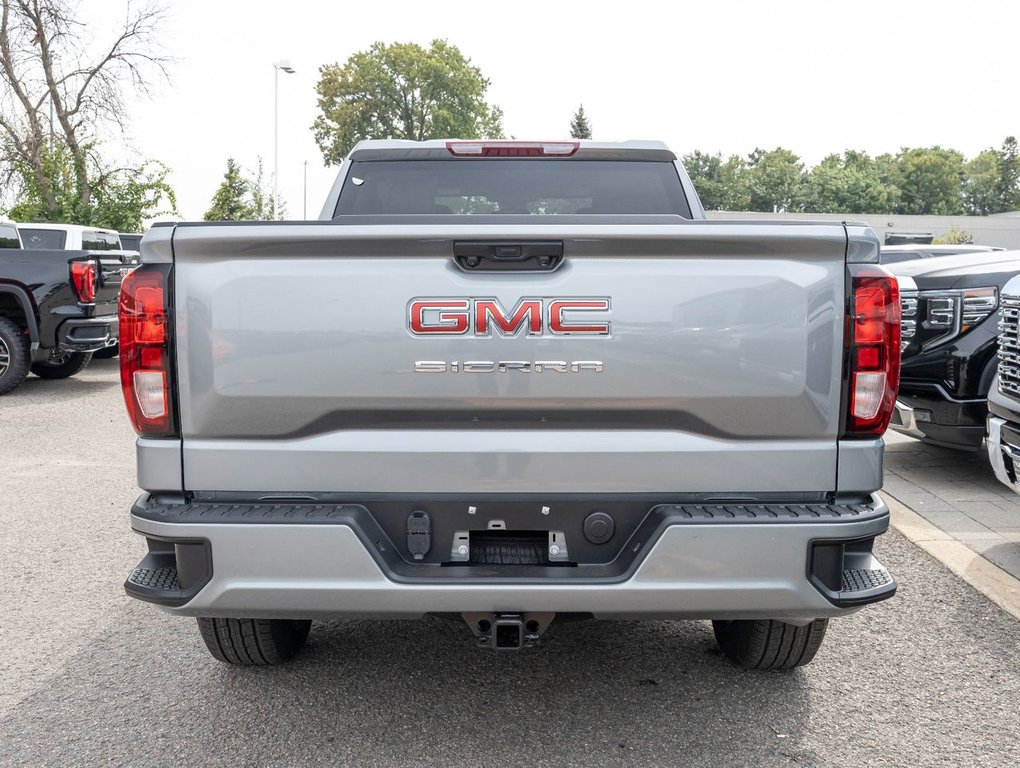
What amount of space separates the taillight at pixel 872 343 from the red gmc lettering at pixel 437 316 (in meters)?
1.10

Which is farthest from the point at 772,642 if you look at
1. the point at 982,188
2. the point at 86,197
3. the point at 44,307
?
the point at 982,188

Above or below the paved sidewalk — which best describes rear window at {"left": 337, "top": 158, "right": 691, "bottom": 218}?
above

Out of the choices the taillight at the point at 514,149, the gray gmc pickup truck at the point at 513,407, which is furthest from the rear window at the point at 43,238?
the gray gmc pickup truck at the point at 513,407

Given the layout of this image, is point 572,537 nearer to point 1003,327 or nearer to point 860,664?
point 860,664

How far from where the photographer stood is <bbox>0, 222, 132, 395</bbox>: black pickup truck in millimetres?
10914

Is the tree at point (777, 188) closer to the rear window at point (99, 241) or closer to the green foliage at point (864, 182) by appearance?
the green foliage at point (864, 182)

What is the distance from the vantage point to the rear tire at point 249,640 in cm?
333

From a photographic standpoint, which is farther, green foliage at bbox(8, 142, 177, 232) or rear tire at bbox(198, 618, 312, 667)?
green foliage at bbox(8, 142, 177, 232)

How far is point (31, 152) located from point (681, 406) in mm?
28395

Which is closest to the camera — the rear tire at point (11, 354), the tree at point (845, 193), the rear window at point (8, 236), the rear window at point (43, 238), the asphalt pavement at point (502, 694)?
the asphalt pavement at point (502, 694)

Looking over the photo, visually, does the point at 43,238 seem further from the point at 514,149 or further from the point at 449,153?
the point at 514,149

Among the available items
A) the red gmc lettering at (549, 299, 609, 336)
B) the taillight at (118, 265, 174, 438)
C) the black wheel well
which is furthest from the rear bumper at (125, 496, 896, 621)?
the black wheel well

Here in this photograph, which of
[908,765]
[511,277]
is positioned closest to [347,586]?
[511,277]

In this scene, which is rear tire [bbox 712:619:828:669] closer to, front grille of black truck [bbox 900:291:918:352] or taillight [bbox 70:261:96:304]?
front grille of black truck [bbox 900:291:918:352]
